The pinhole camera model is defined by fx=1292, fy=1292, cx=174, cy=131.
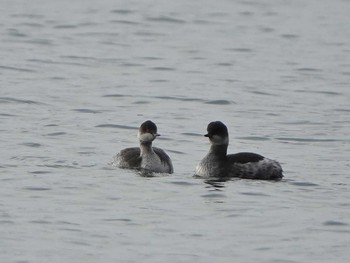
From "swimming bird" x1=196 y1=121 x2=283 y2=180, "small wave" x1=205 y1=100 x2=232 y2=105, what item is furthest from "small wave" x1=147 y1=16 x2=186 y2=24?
"swimming bird" x1=196 y1=121 x2=283 y2=180

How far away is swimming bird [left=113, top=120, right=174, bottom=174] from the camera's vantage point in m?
17.7

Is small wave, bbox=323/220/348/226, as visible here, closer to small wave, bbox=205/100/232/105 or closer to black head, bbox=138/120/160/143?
black head, bbox=138/120/160/143

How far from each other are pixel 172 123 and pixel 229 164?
4850mm

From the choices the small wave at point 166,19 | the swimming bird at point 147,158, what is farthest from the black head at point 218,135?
the small wave at point 166,19

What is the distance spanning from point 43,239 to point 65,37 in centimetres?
2000

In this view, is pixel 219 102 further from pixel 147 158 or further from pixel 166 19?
pixel 166 19

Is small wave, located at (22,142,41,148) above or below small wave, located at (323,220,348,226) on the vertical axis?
above

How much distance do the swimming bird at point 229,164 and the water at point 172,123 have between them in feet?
0.74

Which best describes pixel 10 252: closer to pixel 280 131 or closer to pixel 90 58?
pixel 280 131

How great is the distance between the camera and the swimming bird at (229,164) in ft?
56.6

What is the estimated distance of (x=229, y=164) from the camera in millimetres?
17547

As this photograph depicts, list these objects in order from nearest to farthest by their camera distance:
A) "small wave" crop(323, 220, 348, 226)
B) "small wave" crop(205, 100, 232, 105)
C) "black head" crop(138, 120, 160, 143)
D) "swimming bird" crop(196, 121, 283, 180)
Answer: "small wave" crop(323, 220, 348, 226) → "swimming bird" crop(196, 121, 283, 180) → "black head" crop(138, 120, 160, 143) → "small wave" crop(205, 100, 232, 105)

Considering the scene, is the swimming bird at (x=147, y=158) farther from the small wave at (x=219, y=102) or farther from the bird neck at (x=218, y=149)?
the small wave at (x=219, y=102)

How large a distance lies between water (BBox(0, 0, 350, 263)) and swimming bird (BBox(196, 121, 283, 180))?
0.74 ft
